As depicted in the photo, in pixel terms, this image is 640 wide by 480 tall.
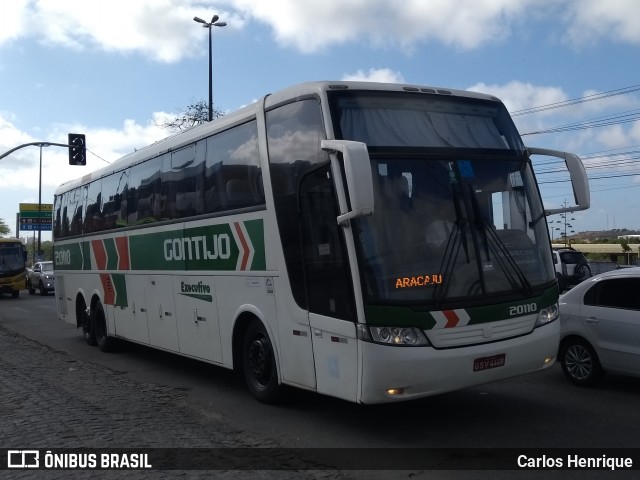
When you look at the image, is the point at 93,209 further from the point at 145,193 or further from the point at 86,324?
the point at 145,193

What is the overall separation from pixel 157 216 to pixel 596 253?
2553 inches

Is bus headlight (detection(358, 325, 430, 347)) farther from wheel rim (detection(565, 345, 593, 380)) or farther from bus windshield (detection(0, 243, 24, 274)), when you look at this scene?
bus windshield (detection(0, 243, 24, 274))

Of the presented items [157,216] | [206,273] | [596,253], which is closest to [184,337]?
[206,273]

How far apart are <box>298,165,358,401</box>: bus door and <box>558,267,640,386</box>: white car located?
3.94 m

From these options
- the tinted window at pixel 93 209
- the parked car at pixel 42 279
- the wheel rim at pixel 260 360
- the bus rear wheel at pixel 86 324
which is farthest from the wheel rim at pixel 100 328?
the parked car at pixel 42 279

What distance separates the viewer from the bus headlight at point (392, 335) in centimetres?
614

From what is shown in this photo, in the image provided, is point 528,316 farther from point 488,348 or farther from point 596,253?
point 596,253

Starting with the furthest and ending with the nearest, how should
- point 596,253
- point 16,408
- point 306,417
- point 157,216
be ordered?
point 596,253, point 157,216, point 16,408, point 306,417

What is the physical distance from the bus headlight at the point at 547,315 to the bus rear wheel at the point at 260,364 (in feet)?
9.65

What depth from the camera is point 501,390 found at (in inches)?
345

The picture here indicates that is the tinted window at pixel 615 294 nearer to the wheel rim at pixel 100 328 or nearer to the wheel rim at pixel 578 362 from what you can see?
the wheel rim at pixel 578 362

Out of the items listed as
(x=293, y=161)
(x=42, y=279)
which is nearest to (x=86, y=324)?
(x=293, y=161)

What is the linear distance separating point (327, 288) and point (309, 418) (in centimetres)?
176

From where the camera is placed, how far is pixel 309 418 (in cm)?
760
